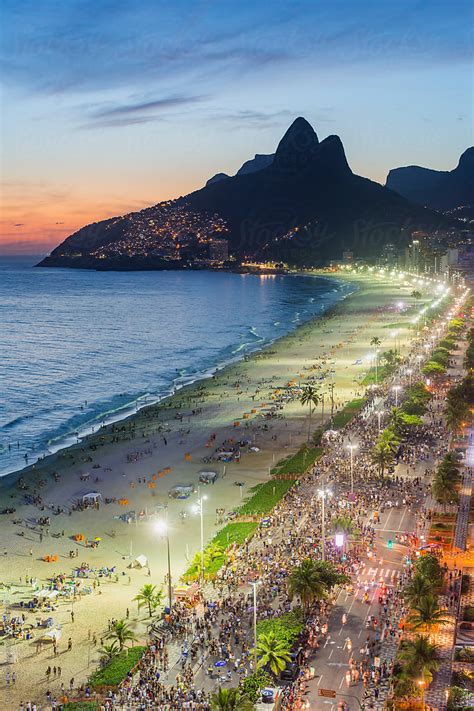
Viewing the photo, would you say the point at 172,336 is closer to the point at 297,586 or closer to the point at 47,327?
the point at 47,327

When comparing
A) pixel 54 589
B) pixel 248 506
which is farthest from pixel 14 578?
pixel 248 506

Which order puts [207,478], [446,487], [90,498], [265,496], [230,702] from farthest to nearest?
1. [207,478]
2. [90,498]
3. [265,496]
4. [446,487]
5. [230,702]

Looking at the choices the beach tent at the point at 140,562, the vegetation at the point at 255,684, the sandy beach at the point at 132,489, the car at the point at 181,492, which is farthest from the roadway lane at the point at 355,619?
the car at the point at 181,492

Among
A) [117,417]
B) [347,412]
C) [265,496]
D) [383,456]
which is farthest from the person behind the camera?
[117,417]

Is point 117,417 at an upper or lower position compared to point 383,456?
lower

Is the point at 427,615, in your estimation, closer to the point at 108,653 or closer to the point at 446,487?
the point at 108,653

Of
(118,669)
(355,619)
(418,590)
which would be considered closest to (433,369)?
(355,619)
